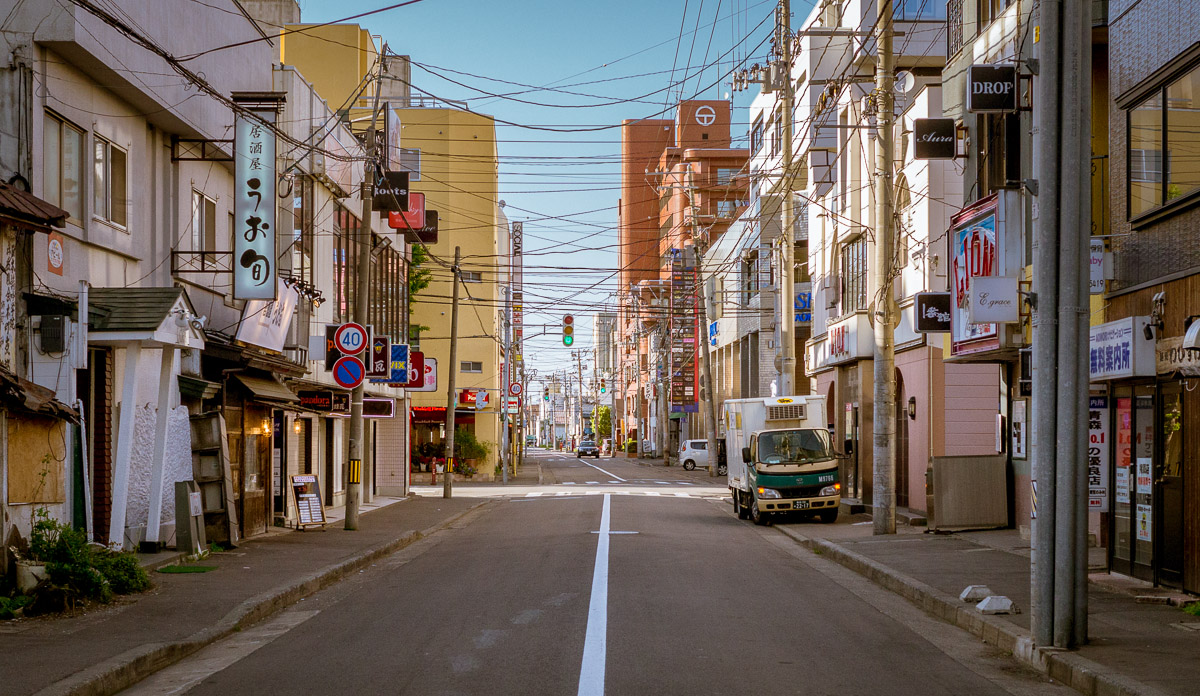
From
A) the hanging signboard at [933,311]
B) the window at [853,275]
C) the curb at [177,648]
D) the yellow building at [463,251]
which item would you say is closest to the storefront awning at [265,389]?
the curb at [177,648]

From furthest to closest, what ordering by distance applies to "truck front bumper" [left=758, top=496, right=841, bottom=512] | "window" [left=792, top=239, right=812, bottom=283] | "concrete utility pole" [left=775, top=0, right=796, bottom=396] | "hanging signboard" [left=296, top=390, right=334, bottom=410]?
"window" [left=792, top=239, right=812, bottom=283], "concrete utility pole" [left=775, top=0, right=796, bottom=396], "truck front bumper" [left=758, top=496, right=841, bottom=512], "hanging signboard" [left=296, top=390, right=334, bottom=410]

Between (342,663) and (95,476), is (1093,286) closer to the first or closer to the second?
(342,663)

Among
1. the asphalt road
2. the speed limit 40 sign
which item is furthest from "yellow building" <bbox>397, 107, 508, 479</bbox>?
the asphalt road

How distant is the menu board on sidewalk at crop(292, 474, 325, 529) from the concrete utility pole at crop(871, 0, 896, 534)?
1111cm

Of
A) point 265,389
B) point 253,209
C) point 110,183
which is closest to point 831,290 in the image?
point 265,389

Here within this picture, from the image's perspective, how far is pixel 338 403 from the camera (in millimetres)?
27609

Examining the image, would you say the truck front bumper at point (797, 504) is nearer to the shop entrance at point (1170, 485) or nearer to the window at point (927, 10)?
the shop entrance at point (1170, 485)

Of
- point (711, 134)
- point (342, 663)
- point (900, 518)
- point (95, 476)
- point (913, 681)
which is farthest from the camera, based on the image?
point (711, 134)

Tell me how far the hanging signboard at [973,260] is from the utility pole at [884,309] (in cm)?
127

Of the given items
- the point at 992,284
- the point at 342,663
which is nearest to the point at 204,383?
the point at 342,663

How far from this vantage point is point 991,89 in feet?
51.3

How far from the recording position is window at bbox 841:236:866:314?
31900 mm

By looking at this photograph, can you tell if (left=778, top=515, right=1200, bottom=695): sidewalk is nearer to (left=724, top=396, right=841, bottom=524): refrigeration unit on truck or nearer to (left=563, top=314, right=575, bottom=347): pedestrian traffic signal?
(left=724, top=396, right=841, bottom=524): refrigeration unit on truck

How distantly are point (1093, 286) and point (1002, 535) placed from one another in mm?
7174
